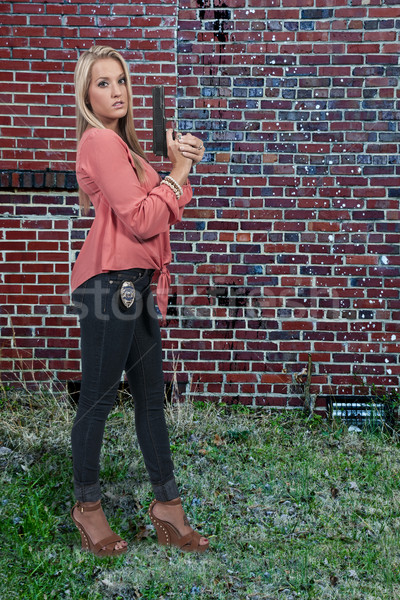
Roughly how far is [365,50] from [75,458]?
350cm

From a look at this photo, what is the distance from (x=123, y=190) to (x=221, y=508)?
1804mm

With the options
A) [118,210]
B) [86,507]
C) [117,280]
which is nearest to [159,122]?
[118,210]

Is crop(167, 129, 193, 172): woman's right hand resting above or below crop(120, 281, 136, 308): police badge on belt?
above

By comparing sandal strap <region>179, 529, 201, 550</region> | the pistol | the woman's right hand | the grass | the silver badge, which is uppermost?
the pistol

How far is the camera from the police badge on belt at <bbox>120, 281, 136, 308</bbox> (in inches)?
90.9

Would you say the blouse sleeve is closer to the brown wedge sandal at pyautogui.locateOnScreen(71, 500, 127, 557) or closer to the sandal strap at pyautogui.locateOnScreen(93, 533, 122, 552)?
the brown wedge sandal at pyautogui.locateOnScreen(71, 500, 127, 557)

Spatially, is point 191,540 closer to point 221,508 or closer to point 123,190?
point 221,508

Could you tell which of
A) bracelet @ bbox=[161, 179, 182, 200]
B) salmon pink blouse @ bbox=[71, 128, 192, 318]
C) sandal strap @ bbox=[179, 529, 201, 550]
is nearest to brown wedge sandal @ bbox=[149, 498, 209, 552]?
sandal strap @ bbox=[179, 529, 201, 550]

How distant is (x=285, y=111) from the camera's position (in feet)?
13.6

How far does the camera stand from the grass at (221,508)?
240 cm

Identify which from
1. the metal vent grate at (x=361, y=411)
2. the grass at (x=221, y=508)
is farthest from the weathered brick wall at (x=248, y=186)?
the grass at (x=221, y=508)

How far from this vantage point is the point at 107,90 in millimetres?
2396

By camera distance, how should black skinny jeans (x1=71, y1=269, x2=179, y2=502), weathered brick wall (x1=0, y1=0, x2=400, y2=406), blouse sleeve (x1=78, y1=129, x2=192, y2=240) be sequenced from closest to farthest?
blouse sleeve (x1=78, y1=129, x2=192, y2=240) → black skinny jeans (x1=71, y1=269, x2=179, y2=502) → weathered brick wall (x1=0, y1=0, x2=400, y2=406)

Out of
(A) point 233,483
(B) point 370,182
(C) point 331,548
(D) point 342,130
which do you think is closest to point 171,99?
(D) point 342,130
